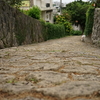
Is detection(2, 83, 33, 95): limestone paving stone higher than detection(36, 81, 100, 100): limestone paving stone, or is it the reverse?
detection(36, 81, 100, 100): limestone paving stone

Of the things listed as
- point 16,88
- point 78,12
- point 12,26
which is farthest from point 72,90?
point 78,12

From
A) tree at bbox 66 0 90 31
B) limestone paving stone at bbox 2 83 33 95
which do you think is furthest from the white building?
limestone paving stone at bbox 2 83 33 95

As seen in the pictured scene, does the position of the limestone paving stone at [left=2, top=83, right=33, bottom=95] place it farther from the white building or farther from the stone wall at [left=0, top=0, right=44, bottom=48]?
the white building

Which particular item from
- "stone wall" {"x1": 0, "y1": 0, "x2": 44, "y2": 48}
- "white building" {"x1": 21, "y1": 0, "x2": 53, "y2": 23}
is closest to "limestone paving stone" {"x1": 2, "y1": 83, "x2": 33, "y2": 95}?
"stone wall" {"x1": 0, "y1": 0, "x2": 44, "y2": 48}

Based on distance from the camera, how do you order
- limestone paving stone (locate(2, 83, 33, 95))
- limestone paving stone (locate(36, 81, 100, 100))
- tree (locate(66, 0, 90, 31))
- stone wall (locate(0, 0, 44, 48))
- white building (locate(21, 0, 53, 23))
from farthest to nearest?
tree (locate(66, 0, 90, 31)) < white building (locate(21, 0, 53, 23)) < stone wall (locate(0, 0, 44, 48)) < limestone paving stone (locate(2, 83, 33, 95)) < limestone paving stone (locate(36, 81, 100, 100))

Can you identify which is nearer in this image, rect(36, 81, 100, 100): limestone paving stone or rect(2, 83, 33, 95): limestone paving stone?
rect(36, 81, 100, 100): limestone paving stone

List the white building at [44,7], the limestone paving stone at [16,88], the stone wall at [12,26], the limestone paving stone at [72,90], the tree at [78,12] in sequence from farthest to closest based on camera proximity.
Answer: the tree at [78,12] < the white building at [44,7] < the stone wall at [12,26] < the limestone paving stone at [16,88] < the limestone paving stone at [72,90]

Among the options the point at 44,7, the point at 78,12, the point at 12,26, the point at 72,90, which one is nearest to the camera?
the point at 72,90

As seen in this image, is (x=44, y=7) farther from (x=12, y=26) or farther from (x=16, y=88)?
(x=16, y=88)

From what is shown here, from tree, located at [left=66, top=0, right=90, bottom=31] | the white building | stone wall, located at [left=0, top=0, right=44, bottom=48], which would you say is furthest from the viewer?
tree, located at [left=66, top=0, right=90, bottom=31]

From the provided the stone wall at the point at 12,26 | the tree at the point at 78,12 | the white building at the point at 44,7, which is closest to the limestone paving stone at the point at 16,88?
the stone wall at the point at 12,26

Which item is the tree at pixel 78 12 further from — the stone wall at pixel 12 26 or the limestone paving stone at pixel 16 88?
the limestone paving stone at pixel 16 88

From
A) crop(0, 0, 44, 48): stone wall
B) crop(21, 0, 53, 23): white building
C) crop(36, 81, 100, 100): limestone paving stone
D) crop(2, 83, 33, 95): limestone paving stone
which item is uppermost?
crop(21, 0, 53, 23): white building

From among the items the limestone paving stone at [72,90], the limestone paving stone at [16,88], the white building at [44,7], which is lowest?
the limestone paving stone at [16,88]
